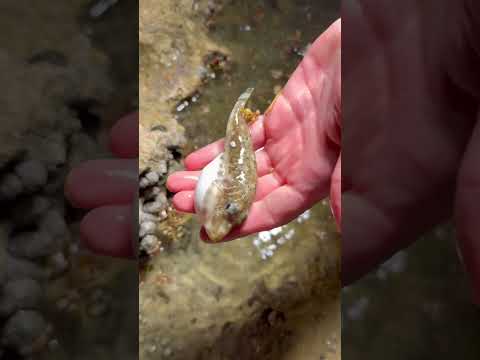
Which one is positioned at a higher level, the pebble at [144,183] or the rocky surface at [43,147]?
the rocky surface at [43,147]

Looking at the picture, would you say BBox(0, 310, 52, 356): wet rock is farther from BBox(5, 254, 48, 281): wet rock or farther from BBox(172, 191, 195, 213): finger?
BBox(172, 191, 195, 213): finger

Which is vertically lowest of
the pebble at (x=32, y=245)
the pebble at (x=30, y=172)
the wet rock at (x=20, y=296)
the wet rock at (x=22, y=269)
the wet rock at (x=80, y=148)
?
the wet rock at (x=20, y=296)

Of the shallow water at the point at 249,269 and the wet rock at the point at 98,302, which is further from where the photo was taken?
the shallow water at the point at 249,269

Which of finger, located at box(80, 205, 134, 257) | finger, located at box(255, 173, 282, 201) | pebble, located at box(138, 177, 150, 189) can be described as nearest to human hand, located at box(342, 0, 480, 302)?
finger, located at box(255, 173, 282, 201)

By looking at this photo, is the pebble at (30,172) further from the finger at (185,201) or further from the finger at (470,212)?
the finger at (185,201)

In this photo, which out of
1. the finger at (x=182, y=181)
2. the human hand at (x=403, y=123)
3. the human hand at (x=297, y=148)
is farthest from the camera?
the finger at (x=182, y=181)

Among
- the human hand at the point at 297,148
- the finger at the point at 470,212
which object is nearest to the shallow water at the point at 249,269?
the human hand at the point at 297,148

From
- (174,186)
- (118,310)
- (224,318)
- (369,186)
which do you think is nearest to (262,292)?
(224,318)
